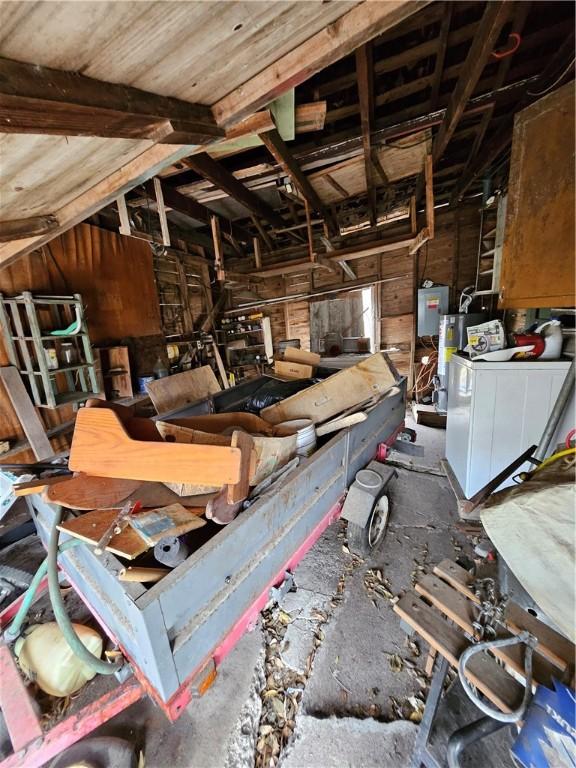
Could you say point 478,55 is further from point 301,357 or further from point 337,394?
point 301,357

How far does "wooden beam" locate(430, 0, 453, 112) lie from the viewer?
1.64 m

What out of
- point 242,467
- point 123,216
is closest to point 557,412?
point 242,467

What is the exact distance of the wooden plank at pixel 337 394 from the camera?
2.01m

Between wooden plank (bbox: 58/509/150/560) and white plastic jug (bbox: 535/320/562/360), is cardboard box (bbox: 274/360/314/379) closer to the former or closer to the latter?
white plastic jug (bbox: 535/320/562/360)

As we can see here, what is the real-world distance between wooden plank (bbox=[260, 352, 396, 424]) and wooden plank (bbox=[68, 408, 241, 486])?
962 millimetres

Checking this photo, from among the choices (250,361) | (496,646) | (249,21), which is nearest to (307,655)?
(496,646)

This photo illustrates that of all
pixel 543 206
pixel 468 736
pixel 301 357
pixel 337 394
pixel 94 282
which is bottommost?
pixel 468 736

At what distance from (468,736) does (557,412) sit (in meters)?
1.80

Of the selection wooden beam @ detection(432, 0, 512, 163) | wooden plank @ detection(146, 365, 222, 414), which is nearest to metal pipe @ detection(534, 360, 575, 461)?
wooden beam @ detection(432, 0, 512, 163)

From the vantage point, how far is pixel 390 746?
1.21 meters

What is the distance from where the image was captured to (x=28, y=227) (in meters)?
1.73

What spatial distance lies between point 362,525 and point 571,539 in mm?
1250

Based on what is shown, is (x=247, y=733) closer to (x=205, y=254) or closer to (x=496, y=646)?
(x=496, y=646)

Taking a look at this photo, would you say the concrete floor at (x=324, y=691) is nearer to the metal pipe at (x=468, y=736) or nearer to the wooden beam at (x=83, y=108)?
the metal pipe at (x=468, y=736)
